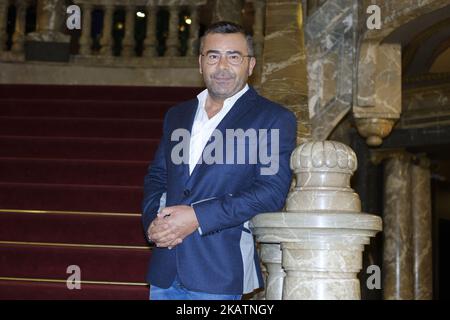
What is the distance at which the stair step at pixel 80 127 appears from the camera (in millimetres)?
6125

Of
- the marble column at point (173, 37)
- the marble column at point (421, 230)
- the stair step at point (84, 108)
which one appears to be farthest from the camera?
the marble column at point (421, 230)

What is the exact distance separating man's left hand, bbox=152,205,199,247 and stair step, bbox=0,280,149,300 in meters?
1.66

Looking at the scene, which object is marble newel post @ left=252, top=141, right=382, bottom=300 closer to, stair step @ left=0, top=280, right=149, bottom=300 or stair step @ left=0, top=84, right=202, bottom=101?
stair step @ left=0, top=280, right=149, bottom=300

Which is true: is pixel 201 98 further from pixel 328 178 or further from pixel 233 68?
pixel 328 178

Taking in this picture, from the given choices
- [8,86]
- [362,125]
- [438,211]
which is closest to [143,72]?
[8,86]

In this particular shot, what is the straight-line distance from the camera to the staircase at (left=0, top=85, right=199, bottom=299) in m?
4.12

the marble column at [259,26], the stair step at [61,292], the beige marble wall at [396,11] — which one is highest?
the marble column at [259,26]

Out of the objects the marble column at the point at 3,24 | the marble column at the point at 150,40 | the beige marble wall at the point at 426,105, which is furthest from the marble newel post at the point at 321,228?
the marble column at the point at 3,24

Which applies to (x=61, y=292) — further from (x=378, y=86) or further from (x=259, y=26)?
(x=259, y=26)

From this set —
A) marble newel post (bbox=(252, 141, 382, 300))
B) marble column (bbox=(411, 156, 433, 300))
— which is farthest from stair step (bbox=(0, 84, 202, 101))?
marble newel post (bbox=(252, 141, 382, 300))

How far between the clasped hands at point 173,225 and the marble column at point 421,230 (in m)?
6.58

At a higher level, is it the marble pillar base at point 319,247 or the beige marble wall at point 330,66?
the beige marble wall at point 330,66

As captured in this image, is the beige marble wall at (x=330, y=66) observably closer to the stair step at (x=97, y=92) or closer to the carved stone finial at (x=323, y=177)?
the stair step at (x=97, y=92)

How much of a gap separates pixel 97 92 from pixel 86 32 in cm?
130
